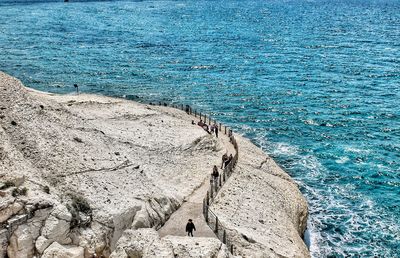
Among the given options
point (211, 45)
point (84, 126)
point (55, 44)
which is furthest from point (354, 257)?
point (55, 44)

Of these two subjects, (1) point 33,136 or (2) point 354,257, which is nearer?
(1) point 33,136

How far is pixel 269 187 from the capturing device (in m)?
45.1

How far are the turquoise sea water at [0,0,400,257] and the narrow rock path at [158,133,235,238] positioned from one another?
Result: 10.7 metres

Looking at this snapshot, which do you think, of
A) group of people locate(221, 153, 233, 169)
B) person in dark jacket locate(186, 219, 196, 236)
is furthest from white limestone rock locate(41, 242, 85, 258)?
group of people locate(221, 153, 233, 169)

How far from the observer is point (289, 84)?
85.8 meters

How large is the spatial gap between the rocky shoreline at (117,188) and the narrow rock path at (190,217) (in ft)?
1.53

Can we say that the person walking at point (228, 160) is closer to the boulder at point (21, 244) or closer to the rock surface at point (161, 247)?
the rock surface at point (161, 247)

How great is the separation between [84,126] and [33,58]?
67383 millimetres

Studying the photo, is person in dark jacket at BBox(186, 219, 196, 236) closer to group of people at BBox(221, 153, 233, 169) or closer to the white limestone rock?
the white limestone rock

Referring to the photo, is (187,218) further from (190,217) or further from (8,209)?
(8,209)

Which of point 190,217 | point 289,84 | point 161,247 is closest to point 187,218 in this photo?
point 190,217

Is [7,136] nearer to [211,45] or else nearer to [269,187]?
[269,187]

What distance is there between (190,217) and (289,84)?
2125 inches

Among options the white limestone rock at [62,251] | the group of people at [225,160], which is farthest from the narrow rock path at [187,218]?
the group of people at [225,160]
